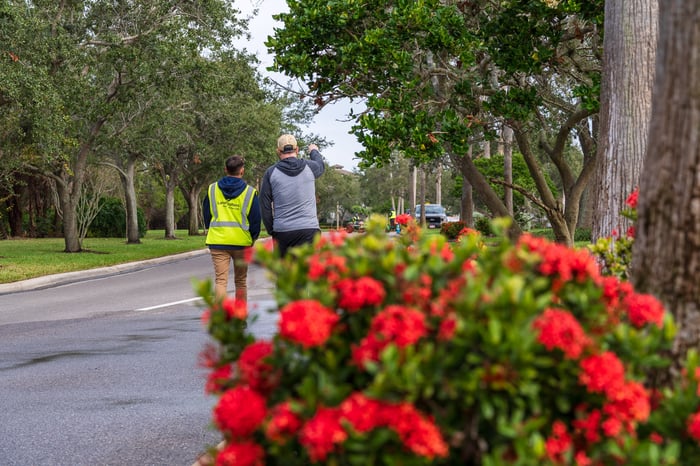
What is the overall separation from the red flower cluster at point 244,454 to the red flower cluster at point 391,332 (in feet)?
1.35

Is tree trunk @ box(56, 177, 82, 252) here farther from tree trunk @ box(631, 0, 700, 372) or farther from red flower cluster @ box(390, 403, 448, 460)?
red flower cluster @ box(390, 403, 448, 460)

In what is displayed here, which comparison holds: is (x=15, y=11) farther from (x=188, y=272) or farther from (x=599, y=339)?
(x=599, y=339)

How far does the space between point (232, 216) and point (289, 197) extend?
0.86 metres

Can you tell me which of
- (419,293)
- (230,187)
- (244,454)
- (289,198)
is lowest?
(244,454)

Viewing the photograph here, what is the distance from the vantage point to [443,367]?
186cm

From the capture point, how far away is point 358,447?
1.80 metres

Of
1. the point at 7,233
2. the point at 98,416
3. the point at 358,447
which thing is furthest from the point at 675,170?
the point at 7,233

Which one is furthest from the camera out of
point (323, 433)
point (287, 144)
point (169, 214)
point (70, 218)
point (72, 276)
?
point (169, 214)

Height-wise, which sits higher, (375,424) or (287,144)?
(287,144)

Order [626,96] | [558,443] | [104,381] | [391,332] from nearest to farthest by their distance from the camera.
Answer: [391,332] → [558,443] → [626,96] → [104,381]

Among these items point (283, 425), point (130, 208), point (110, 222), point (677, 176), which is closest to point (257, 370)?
point (283, 425)

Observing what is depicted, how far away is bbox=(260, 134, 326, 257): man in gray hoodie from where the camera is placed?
7.80 meters

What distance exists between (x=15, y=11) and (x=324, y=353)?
62.6ft

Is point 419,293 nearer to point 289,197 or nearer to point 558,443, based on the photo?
point 558,443
